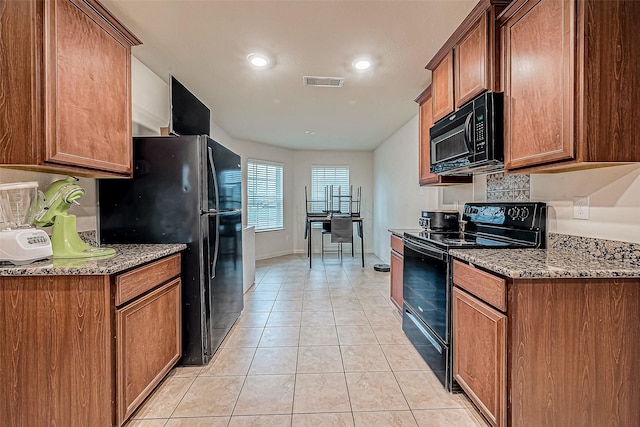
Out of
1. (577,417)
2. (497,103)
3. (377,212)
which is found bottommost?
(577,417)

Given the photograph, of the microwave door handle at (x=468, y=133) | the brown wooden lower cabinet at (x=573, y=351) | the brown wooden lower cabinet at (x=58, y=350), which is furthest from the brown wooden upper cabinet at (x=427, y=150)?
the brown wooden lower cabinet at (x=58, y=350)

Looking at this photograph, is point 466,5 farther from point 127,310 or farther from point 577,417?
point 127,310

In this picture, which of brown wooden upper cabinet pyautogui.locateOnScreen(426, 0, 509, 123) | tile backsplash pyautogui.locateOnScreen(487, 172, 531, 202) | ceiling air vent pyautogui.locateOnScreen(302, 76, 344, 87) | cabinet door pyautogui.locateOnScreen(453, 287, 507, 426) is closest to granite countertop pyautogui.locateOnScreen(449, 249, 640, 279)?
cabinet door pyautogui.locateOnScreen(453, 287, 507, 426)

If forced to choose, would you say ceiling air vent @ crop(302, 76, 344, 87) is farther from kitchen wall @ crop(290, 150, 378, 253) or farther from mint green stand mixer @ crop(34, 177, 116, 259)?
kitchen wall @ crop(290, 150, 378, 253)

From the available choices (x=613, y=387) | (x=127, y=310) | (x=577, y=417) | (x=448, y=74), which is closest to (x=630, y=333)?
(x=613, y=387)

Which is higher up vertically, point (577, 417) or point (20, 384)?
point (20, 384)

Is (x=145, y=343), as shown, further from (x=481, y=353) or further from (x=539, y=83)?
Answer: (x=539, y=83)

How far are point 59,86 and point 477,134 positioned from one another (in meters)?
2.38

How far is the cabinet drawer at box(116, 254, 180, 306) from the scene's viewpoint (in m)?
1.55

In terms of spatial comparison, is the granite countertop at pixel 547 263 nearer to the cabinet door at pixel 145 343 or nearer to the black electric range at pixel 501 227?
the black electric range at pixel 501 227

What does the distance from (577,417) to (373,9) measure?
2.41 metres

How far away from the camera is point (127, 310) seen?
1.59 meters

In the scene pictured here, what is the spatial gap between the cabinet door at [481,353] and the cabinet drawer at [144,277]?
183 centimetres

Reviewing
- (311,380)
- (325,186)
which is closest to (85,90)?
(311,380)
